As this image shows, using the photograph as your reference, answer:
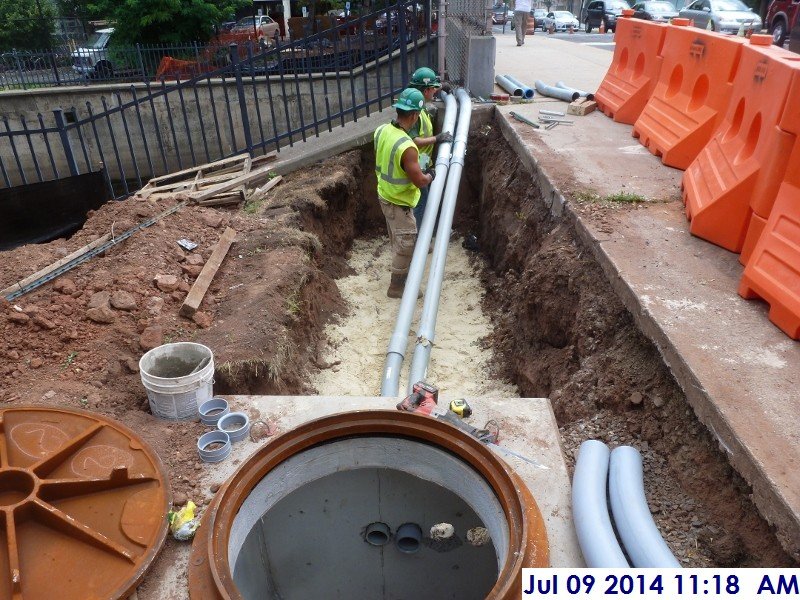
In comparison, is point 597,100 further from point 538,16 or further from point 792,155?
point 538,16

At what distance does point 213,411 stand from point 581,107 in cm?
668

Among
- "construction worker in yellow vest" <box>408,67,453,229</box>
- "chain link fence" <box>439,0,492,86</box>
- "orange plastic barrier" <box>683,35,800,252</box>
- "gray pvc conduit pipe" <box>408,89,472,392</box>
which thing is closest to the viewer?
"orange plastic barrier" <box>683,35,800,252</box>

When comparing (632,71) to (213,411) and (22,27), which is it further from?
(22,27)

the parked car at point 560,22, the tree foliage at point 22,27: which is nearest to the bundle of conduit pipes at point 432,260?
the tree foliage at point 22,27

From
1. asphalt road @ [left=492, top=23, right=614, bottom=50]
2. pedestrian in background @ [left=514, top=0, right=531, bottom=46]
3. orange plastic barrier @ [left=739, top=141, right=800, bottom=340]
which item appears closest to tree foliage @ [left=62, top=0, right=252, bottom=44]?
pedestrian in background @ [left=514, top=0, right=531, bottom=46]

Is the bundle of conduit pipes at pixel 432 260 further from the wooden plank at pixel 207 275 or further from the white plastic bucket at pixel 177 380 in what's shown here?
the wooden plank at pixel 207 275

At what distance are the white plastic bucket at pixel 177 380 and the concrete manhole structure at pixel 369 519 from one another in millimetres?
616

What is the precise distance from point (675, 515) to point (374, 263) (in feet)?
17.2

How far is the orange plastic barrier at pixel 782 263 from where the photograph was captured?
312 cm

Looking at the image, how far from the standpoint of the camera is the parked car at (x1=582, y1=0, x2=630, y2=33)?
2702 centimetres

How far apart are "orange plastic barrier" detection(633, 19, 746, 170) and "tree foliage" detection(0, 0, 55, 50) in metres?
22.4

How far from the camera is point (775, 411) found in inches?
102

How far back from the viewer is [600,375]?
3.66 m

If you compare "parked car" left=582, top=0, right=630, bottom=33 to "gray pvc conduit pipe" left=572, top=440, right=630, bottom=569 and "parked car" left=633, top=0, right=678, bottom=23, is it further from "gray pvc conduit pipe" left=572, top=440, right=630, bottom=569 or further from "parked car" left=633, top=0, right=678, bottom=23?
"gray pvc conduit pipe" left=572, top=440, right=630, bottom=569
